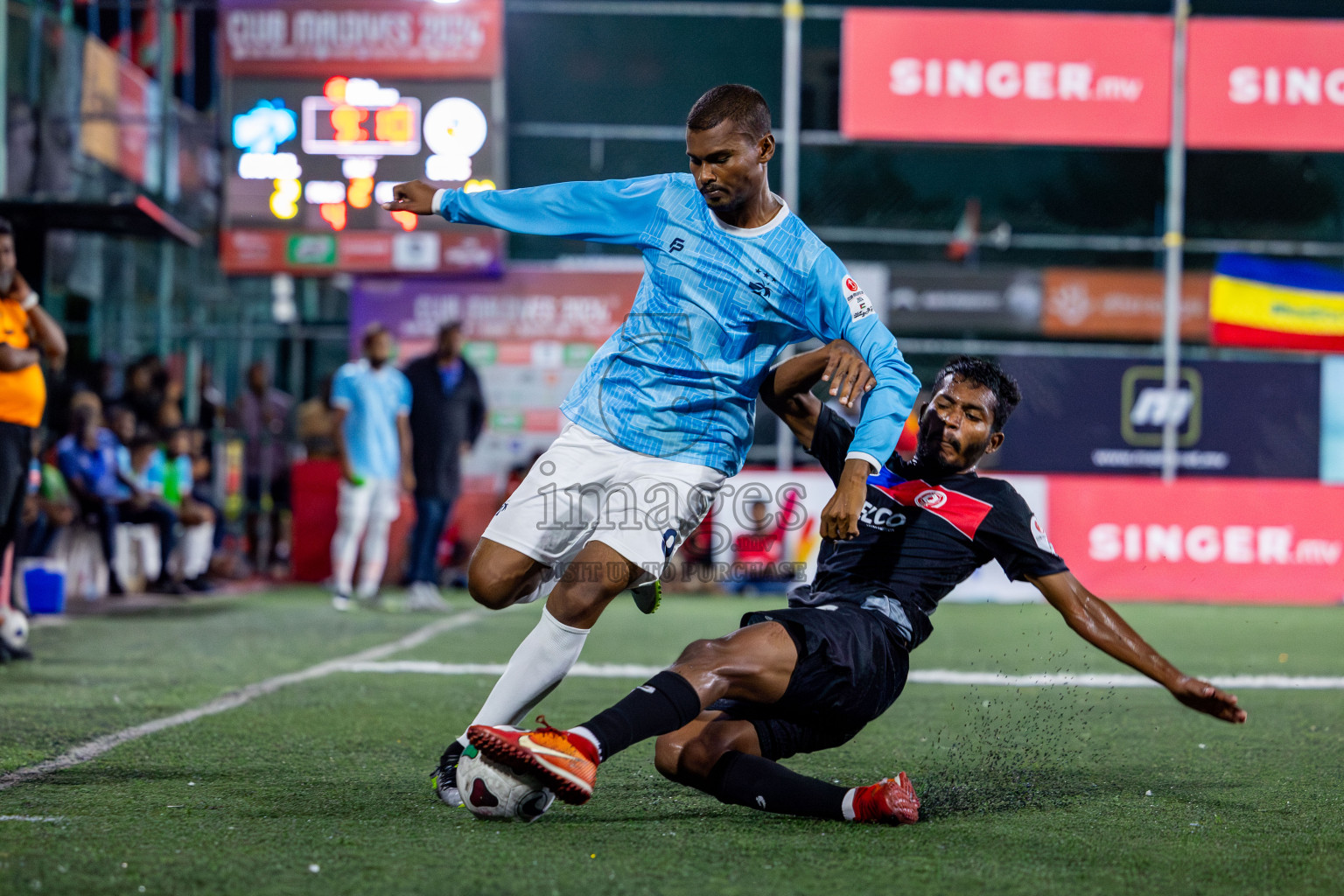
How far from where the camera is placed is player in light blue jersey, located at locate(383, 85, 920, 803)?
3.38 meters

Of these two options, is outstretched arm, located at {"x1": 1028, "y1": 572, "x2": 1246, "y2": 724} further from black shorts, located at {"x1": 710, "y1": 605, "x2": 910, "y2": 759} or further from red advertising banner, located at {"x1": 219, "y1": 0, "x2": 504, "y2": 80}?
red advertising banner, located at {"x1": 219, "y1": 0, "x2": 504, "y2": 80}

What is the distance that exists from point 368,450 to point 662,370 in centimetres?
673

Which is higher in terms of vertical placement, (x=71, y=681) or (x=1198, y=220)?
(x=1198, y=220)

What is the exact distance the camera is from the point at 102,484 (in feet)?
31.7

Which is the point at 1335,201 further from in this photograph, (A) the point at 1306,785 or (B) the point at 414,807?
(B) the point at 414,807

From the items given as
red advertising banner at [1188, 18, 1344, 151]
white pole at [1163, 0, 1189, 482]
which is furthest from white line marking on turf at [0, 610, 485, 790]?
red advertising banner at [1188, 18, 1344, 151]

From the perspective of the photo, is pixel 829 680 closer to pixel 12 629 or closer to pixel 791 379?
pixel 791 379

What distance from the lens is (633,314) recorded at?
3.68 metres

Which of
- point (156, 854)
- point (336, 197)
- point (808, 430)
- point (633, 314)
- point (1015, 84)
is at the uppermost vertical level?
point (1015, 84)

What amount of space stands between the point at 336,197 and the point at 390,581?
12.0 feet

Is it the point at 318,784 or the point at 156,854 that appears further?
the point at 318,784

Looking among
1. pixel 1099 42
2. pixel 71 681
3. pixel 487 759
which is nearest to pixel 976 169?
pixel 1099 42

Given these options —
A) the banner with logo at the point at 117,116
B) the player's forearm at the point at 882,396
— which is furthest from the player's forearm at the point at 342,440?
the player's forearm at the point at 882,396

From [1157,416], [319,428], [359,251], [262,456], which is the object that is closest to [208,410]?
[262,456]
